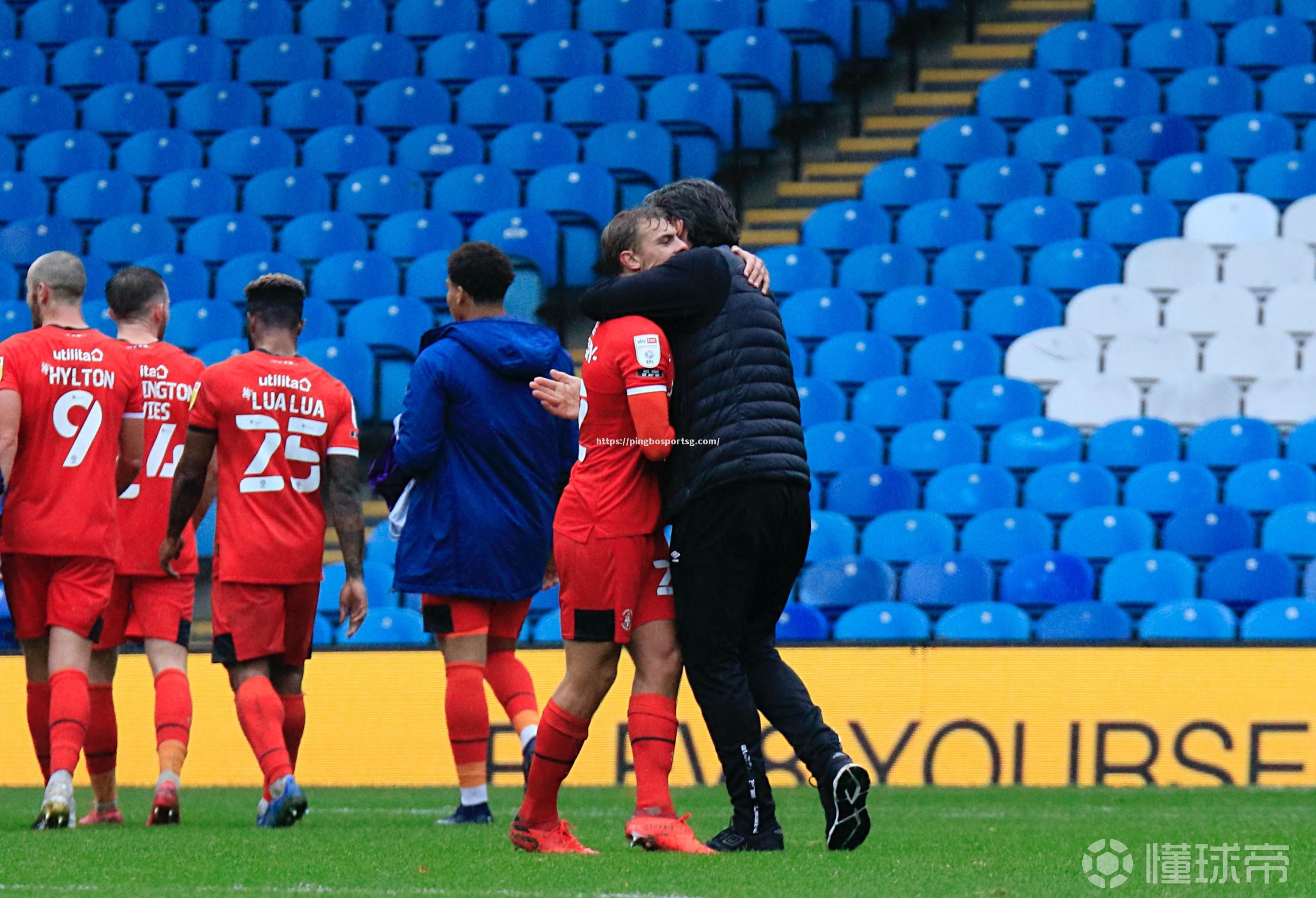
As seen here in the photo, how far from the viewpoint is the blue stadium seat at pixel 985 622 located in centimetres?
933

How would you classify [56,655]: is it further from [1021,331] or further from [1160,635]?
[1021,331]

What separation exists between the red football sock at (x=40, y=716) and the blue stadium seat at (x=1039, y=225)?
781 centimetres

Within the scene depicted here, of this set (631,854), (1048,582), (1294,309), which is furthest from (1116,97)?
(631,854)

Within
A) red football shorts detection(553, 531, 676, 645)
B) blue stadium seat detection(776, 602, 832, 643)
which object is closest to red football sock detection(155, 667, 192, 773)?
red football shorts detection(553, 531, 676, 645)

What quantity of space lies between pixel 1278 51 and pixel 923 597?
19.6 ft

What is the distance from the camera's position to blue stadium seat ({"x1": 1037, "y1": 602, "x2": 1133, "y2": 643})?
9344 millimetres

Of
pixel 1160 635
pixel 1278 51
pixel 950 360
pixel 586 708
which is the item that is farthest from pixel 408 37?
pixel 586 708

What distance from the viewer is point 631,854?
482cm

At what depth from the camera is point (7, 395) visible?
5934 mm

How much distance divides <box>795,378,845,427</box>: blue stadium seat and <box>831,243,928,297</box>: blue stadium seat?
120cm

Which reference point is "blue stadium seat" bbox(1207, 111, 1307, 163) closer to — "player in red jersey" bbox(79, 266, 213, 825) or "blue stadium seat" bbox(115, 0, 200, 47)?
"blue stadium seat" bbox(115, 0, 200, 47)

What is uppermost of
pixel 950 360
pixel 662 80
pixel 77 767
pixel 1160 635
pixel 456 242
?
pixel 662 80

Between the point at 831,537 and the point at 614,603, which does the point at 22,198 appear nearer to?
the point at 831,537

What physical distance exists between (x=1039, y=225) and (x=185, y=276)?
19.5 ft
